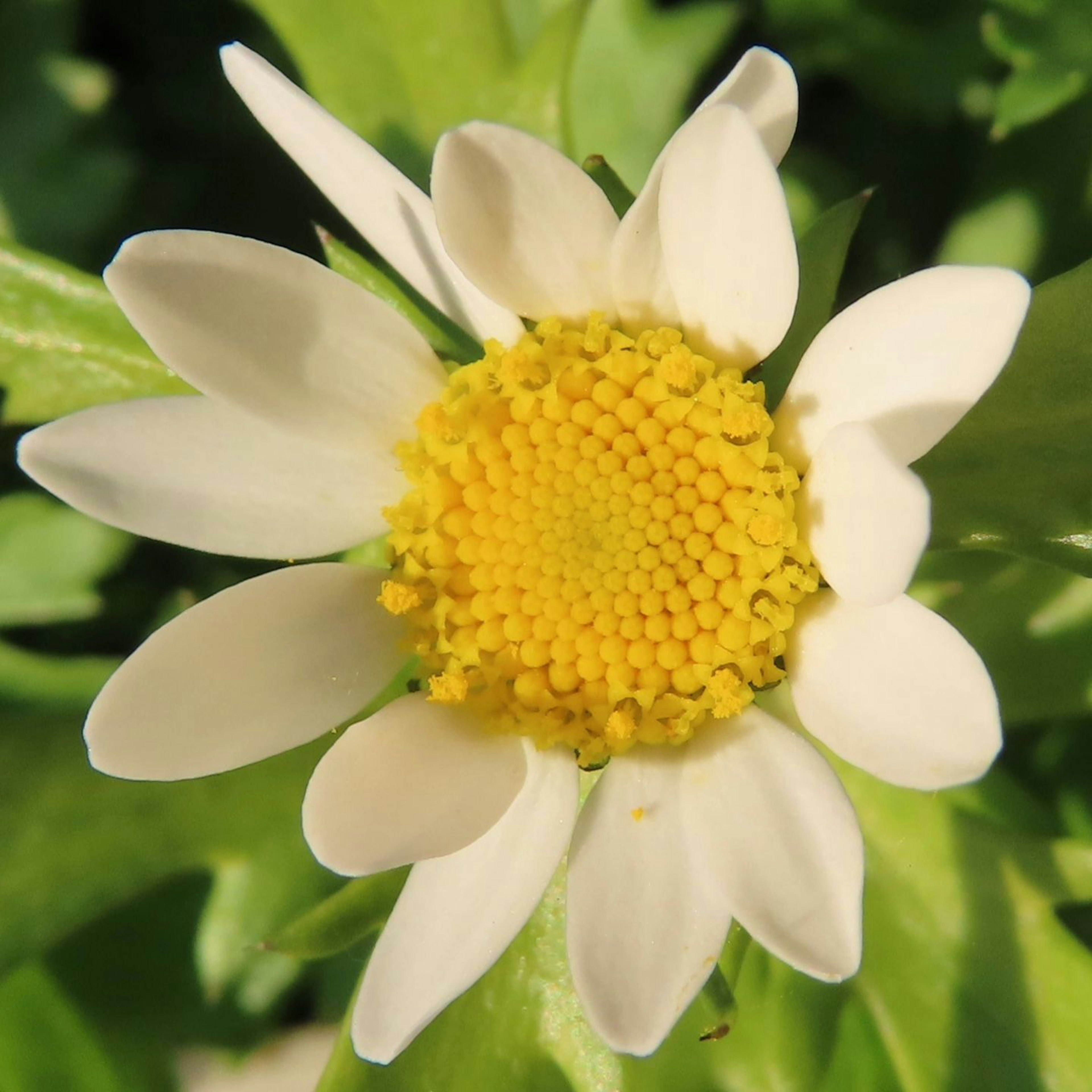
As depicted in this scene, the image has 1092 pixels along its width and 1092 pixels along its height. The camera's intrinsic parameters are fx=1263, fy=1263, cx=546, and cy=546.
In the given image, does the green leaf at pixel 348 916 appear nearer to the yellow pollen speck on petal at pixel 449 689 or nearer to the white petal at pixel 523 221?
the yellow pollen speck on petal at pixel 449 689

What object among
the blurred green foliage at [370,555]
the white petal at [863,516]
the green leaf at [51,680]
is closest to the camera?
the white petal at [863,516]

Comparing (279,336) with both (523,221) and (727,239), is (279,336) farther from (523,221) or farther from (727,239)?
(727,239)

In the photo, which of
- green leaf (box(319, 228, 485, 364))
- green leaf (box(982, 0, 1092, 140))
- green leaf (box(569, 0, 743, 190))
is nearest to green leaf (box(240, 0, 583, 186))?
green leaf (box(569, 0, 743, 190))

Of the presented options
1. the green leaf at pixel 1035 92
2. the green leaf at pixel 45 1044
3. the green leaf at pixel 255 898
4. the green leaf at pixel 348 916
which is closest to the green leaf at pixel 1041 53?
the green leaf at pixel 1035 92

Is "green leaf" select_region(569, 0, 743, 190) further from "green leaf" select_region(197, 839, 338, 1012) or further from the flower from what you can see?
"green leaf" select_region(197, 839, 338, 1012)

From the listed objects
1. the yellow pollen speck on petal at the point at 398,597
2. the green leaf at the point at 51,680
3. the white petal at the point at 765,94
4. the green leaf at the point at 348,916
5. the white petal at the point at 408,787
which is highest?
the white petal at the point at 765,94

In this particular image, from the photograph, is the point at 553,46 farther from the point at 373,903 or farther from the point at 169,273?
the point at 373,903

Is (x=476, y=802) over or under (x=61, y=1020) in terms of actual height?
over

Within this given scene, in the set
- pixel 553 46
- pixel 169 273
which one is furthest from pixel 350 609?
pixel 553 46
